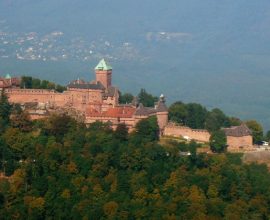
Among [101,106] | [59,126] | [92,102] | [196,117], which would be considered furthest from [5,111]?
[196,117]

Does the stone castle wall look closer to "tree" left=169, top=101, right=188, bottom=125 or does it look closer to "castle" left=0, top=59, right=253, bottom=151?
"castle" left=0, top=59, right=253, bottom=151

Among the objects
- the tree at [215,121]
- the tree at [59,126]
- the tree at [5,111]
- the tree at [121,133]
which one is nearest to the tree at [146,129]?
the tree at [121,133]

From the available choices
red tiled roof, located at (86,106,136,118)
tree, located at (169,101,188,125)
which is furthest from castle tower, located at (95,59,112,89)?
tree, located at (169,101,188,125)

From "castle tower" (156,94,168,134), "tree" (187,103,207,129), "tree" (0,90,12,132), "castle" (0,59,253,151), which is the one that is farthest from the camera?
"tree" (187,103,207,129)

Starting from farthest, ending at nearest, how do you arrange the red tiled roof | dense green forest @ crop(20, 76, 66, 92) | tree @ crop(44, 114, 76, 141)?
dense green forest @ crop(20, 76, 66, 92)
the red tiled roof
tree @ crop(44, 114, 76, 141)

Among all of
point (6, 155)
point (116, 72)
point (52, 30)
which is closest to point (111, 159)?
point (6, 155)

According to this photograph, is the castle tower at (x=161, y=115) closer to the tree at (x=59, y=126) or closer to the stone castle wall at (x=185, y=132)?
the stone castle wall at (x=185, y=132)

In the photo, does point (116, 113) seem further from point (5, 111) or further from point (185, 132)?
point (5, 111)

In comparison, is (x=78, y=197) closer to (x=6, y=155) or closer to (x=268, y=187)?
(x=6, y=155)
